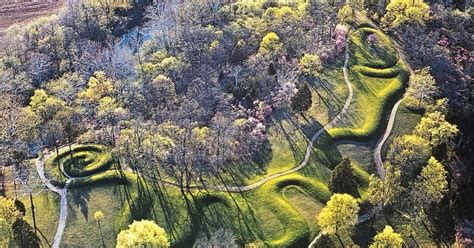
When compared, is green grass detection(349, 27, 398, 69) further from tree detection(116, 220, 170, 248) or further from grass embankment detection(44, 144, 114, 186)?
tree detection(116, 220, 170, 248)

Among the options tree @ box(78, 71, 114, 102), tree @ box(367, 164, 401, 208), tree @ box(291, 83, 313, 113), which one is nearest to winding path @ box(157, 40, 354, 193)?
tree @ box(291, 83, 313, 113)

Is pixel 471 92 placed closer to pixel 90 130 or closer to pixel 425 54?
pixel 425 54

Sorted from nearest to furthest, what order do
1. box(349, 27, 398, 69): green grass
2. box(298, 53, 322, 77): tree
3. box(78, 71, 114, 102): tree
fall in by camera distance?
box(78, 71, 114, 102): tree, box(298, 53, 322, 77): tree, box(349, 27, 398, 69): green grass

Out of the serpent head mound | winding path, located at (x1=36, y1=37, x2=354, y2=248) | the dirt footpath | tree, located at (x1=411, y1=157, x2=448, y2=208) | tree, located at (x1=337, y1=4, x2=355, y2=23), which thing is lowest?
tree, located at (x1=411, y1=157, x2=448, y2=208)

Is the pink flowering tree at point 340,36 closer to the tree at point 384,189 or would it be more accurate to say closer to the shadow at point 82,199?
the tree at point 384,189

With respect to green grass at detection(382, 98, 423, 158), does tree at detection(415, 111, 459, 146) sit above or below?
above

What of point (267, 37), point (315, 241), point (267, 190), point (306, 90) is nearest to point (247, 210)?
point (267, 190)
